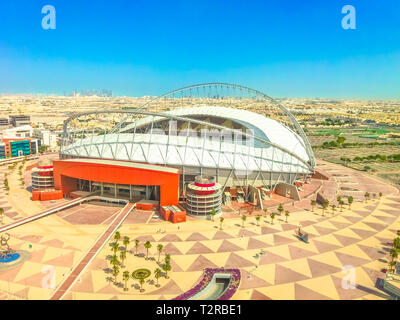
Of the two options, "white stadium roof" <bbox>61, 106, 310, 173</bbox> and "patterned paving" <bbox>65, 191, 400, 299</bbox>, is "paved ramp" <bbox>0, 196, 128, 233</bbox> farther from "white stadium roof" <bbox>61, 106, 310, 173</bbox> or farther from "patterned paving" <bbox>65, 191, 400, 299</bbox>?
"patterned paving" <bbox>65, 191, 400, 299</bbox>

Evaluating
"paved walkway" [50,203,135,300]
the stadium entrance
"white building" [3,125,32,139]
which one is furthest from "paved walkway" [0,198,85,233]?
"white building" [3,125,32,139]

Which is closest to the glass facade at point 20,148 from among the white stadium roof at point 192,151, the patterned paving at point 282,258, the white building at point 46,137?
the white building at point 46,137

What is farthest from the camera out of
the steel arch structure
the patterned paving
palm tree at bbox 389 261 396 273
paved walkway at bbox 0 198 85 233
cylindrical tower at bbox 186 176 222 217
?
the steel arch structure

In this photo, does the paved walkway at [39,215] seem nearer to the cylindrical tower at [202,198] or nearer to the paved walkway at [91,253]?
the paved walkway at [91,253]

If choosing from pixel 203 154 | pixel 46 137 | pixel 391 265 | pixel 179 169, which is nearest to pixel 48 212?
pixel 179 169

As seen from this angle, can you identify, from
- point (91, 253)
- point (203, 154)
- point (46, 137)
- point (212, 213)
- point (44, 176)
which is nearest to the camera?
point (91, 253)

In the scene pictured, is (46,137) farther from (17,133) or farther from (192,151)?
(192,151)

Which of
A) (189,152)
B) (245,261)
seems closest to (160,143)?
(189,152)
